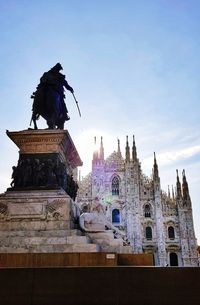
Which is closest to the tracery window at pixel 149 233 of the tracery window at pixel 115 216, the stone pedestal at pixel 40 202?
the tracery window at pixel 115 216

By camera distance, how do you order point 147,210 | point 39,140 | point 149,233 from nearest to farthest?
point 39,140 < point 149,233 < point 147,210

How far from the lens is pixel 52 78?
7.45 metres

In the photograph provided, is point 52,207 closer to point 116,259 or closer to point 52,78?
point 116,259

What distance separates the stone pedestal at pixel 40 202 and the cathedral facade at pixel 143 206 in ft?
110

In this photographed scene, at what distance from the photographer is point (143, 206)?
1674 inches

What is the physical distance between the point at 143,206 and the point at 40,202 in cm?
3796

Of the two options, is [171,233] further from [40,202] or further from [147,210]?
[40,202]

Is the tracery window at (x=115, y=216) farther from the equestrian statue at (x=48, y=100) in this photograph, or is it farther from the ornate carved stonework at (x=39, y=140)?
the ornate carved stonework at (x=39, y=140)

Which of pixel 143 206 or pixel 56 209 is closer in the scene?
pixel 56 209

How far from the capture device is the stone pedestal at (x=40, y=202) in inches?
206

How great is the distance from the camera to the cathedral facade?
39.6 metres

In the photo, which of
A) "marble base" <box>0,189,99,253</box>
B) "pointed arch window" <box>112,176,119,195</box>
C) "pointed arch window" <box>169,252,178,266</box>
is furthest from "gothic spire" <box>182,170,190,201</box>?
"marble base" <box>0,189,99,253</box>

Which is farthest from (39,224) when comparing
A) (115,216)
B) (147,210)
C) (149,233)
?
(147,210)
